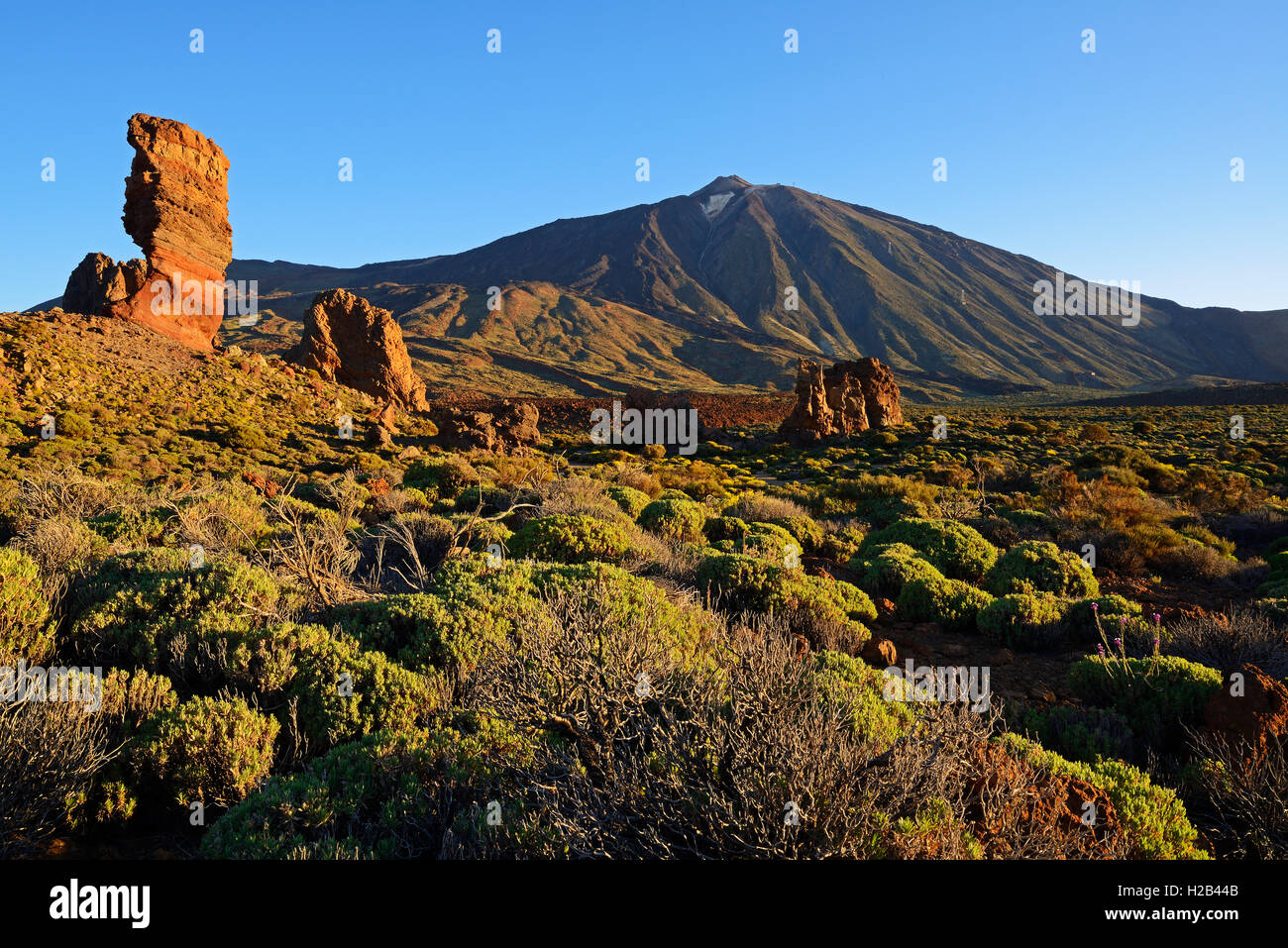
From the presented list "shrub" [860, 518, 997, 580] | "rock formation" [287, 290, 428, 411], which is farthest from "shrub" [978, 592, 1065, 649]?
"rock formation" [287, 290, 428, 411]

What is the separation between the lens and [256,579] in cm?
485

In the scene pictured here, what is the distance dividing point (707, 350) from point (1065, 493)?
103m

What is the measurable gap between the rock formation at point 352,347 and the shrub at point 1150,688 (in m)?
32.3

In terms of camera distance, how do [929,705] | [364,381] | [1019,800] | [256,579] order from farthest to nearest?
[364,381] → [256,579] → [929,705] → [1019,800]

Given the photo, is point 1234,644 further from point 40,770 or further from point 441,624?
point 40,770

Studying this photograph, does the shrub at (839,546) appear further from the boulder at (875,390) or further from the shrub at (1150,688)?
the boulder at (875,390)

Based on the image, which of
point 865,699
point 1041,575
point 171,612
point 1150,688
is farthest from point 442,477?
point 1150,688

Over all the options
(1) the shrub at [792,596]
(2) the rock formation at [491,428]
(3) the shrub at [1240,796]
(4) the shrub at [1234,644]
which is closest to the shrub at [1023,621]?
(4) the shrub at [1234,644]

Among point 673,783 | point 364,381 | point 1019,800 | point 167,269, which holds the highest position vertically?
point 167,269

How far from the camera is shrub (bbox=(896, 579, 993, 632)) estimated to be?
6695mm

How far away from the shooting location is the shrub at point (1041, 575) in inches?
296

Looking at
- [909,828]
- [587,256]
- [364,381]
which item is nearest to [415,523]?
[909,828]

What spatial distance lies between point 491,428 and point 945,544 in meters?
19.8
